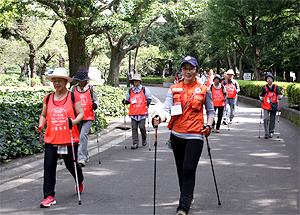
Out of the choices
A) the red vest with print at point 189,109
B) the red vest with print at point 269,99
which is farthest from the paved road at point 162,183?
the red vest with print at point 269,99

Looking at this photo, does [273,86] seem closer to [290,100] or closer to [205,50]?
[290,100]

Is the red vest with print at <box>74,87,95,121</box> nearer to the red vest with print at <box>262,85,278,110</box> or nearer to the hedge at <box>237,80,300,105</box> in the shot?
the red vest with print at <box>262,85,278,110</box>

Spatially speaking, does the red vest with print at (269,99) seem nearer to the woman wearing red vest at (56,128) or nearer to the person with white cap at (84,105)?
the person with white cap at (84,105)

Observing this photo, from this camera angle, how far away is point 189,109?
495 centimetres

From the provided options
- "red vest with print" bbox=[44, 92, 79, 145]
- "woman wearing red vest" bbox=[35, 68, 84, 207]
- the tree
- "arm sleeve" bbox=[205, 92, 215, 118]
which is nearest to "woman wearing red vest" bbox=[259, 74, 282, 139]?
"arm sleeve" bbox=[205, 92, 215, 118]

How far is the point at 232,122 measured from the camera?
15.1 metres

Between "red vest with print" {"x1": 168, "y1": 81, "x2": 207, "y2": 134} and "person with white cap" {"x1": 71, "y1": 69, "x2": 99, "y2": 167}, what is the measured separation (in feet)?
11.2

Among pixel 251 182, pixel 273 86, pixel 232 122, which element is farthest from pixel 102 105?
pixel 251 182

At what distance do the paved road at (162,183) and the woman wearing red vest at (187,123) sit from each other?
1.86ft

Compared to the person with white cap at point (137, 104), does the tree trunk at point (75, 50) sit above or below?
above

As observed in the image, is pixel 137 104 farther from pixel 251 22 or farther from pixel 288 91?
pixel 251 22

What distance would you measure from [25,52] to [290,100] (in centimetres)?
2797

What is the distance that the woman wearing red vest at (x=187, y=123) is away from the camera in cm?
481

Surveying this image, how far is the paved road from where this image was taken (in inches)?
210
